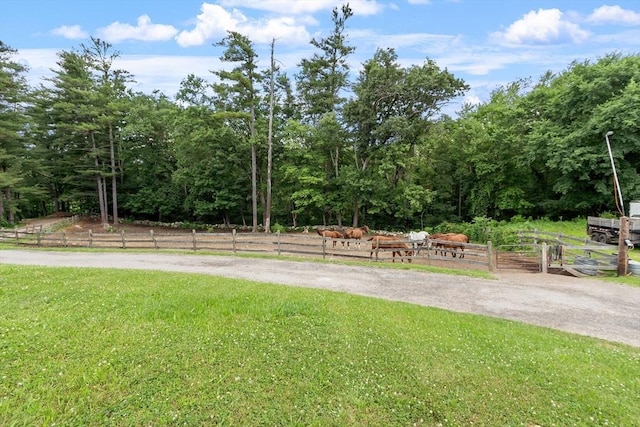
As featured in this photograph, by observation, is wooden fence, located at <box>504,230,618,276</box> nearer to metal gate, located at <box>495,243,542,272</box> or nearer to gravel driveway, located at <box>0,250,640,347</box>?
metal gate, located at <box>495,243,542,272</box>

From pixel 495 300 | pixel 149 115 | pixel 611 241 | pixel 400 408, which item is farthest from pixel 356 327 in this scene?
pixel 149 115

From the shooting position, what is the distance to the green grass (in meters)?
3.53

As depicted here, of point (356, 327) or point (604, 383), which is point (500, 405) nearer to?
point (604, 383)

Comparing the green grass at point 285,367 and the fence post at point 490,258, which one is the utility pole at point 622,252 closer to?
the fence post at point 490,258

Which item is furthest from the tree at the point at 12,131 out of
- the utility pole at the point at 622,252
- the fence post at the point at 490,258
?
the utility pole at the point at 622,252

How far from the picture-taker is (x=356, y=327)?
18.0ft

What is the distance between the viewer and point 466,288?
29.5 feet

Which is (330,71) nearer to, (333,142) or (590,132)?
(333,142)

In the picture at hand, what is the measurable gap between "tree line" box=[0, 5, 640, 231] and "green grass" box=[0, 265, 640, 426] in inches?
733

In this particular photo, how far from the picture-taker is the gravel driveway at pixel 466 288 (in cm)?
673

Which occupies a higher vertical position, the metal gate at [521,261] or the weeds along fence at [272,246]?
the weeds along fence at [272,246]

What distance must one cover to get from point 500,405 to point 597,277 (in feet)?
31.3

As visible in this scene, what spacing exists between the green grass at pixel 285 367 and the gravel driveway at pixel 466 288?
116 centimetres

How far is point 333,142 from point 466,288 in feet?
60.5
